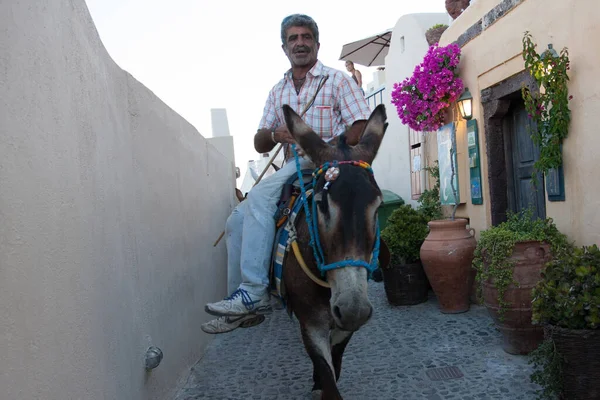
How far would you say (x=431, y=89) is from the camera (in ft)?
21.7

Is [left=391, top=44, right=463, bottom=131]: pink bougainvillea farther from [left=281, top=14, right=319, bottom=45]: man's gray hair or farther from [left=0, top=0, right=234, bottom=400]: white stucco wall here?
[left=0, top=0, right=234, bottom=400]: white stucco wall

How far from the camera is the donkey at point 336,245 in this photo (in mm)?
2498

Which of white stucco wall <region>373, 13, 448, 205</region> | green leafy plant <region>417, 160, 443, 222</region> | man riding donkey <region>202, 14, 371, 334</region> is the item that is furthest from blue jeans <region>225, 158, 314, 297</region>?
white stucco wall <region>373, 13, 448, 205</region>

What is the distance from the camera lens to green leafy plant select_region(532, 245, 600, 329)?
321 cm

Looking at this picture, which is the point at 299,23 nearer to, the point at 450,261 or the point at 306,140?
the point at 306,140

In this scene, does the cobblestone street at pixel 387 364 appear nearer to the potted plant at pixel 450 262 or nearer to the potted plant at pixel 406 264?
the potted plant at pixel 450 262

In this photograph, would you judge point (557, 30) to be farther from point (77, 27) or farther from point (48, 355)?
point (48, 355)

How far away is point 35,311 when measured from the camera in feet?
6.27

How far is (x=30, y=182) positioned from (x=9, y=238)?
269 millimetres

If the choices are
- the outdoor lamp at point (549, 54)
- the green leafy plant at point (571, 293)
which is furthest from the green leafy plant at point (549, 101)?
the green leafy plant at point (571, 293)

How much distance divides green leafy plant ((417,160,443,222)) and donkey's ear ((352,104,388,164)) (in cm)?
448

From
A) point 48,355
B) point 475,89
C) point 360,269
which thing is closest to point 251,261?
point 360,269

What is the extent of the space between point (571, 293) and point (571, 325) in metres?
0.20

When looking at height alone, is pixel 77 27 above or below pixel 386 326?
above
